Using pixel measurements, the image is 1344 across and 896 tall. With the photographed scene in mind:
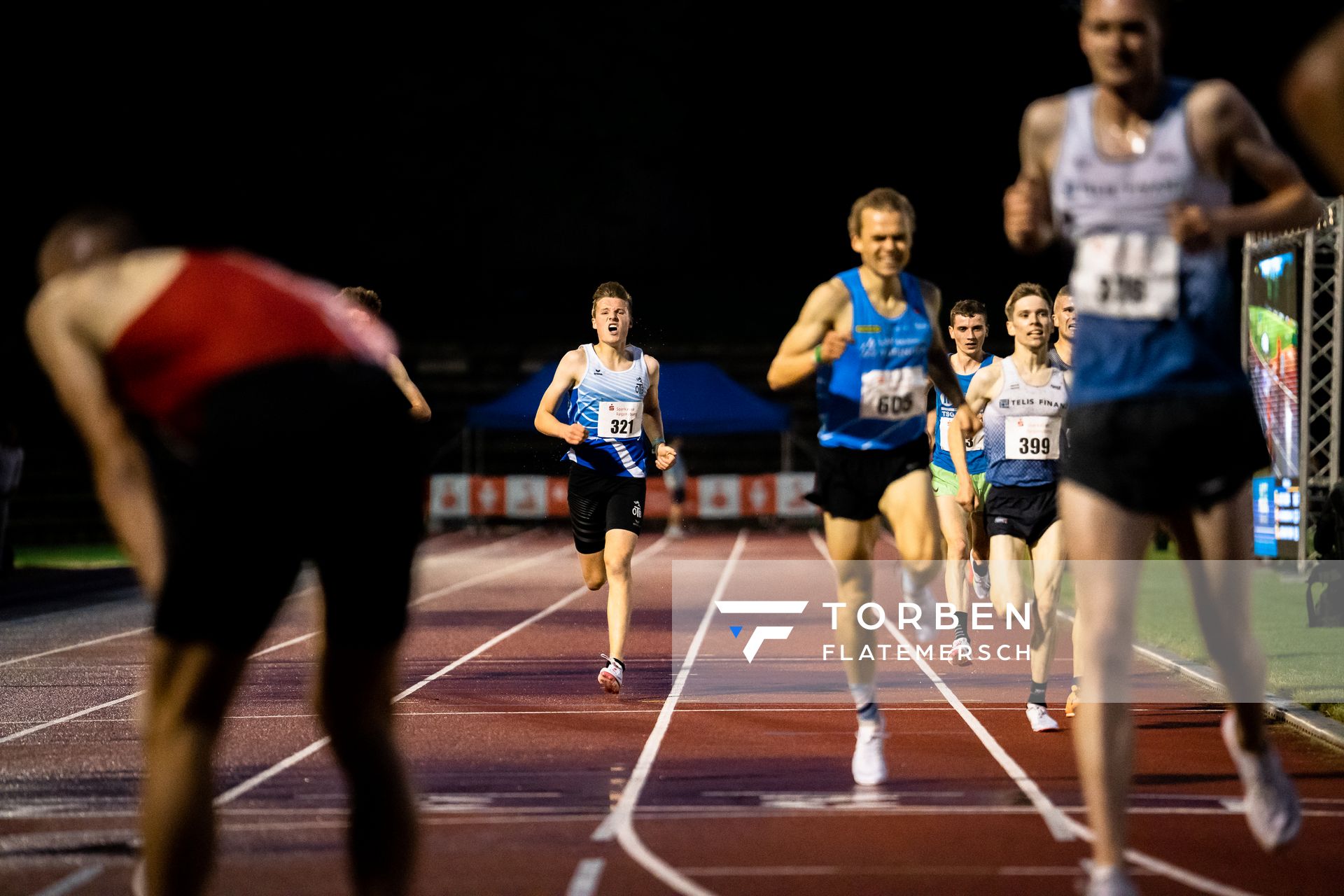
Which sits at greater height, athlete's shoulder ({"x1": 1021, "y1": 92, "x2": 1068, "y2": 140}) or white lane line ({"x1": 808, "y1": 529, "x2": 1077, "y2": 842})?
athlete's shoulder ({"x1": 1021, "y1": 92, "x2": 1068, "y2": 140})

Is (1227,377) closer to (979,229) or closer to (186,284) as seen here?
(186,284)

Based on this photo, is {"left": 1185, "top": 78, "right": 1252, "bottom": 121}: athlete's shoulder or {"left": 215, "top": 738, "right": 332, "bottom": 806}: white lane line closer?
{"left": 1185, "top": 78, "right": 1252, "bottom": 121}: athlete's shoulder

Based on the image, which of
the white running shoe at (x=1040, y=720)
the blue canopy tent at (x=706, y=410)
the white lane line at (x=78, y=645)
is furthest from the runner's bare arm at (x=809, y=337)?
the blue canopy tent at (x=706, y=410)

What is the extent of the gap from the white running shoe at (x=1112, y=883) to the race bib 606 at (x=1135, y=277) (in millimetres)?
1357

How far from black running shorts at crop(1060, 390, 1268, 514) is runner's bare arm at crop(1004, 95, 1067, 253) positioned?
0.47 m

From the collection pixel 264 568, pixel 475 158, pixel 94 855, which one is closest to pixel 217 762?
pixel 94 855

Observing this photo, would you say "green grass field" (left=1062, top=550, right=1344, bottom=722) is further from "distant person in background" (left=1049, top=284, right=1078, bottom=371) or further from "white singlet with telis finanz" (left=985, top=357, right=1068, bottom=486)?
"distant person in background" (left=1049, top=284, right=1078, bottom=371)

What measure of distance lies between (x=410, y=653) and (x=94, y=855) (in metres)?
7.45

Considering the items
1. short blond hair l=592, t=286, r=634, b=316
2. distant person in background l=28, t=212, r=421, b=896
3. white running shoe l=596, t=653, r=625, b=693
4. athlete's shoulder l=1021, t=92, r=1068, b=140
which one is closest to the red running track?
white running shoe l=596, t=653, r=625, b=693

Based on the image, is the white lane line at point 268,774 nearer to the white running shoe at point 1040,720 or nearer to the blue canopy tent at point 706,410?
the white running shoe at point 1040,720

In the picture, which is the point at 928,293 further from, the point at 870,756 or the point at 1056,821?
the point at 1056,821

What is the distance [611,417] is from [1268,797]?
6195mm

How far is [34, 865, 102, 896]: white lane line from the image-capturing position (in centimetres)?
515

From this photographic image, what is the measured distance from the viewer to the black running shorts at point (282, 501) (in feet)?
11.1
